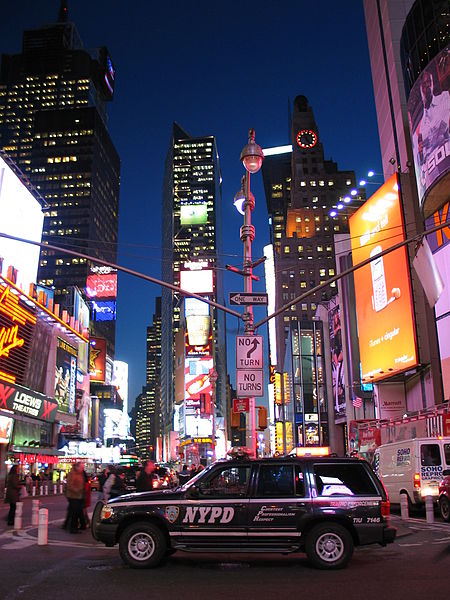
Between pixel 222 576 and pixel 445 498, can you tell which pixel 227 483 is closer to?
pixel 222 576

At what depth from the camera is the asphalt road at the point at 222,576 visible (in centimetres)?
768

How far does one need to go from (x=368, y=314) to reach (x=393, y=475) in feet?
88.2

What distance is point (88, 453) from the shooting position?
340 feet

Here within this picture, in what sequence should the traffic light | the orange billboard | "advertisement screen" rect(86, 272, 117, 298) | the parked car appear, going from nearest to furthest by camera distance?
the parked car < the traffic light < the orange billboard < "advertisement screen" rect(86, 272, 117, 298)

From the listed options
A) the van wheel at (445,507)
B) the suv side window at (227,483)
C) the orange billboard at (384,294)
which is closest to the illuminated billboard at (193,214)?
the orange billboard at (384,294)

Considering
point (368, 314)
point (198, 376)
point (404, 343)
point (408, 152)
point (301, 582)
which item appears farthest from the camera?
point (198, 376)

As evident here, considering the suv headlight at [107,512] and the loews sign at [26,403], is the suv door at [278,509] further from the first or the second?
the loews sign at [26,403]

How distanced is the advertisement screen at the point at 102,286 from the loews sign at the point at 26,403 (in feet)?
102

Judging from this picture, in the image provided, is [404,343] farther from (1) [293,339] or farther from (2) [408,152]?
(1) [293,339]

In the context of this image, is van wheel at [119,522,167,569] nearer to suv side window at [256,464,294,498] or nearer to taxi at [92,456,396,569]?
taxi at [92,456,396,569]

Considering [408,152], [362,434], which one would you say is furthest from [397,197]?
[362,434]

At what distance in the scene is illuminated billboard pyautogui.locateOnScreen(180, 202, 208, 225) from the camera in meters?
102

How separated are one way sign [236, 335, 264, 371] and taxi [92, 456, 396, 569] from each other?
5.53 meters

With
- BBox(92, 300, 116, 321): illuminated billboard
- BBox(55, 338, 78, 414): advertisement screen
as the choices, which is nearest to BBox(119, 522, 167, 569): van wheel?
BBox(55, 338, 78, 414): advertisement screen
